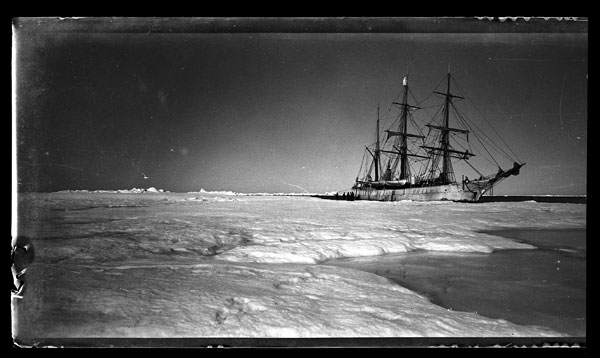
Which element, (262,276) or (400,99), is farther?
(400,99)

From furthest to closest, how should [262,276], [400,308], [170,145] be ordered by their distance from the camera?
[170,145] < [262,276] < [400,308]

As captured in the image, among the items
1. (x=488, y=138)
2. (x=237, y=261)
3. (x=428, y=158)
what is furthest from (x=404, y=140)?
(x=237, y=261)

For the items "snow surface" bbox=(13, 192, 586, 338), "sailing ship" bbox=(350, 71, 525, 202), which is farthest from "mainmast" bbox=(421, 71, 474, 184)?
"snow surface" bbox=(13, 192, 586, 338)

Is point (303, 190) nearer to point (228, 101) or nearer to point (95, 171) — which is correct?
point (228, 101)

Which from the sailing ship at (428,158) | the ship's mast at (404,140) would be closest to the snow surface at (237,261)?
the sailing ship at (428,158)

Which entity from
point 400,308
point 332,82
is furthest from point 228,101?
point 400,308

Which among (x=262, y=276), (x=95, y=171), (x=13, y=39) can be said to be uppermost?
(x=13, y=39)

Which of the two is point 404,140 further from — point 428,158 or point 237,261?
point 237,261
